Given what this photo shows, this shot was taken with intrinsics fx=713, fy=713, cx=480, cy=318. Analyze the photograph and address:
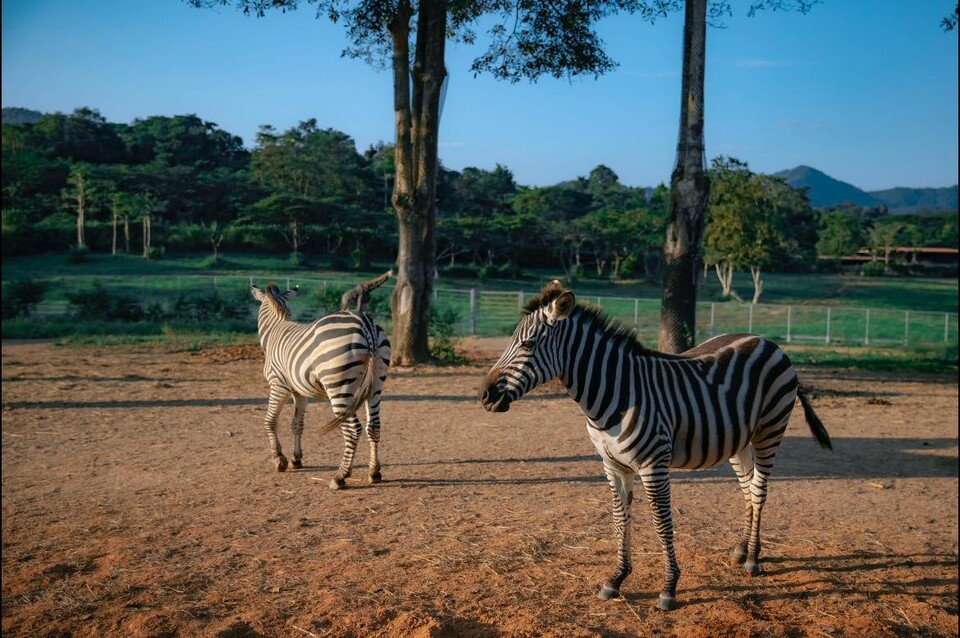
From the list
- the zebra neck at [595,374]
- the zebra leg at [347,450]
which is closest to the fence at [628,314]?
the zebra leg at [347,450]

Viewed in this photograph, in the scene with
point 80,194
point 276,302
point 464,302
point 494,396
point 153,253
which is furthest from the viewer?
point 80,194

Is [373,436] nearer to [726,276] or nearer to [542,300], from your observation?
[542,300]

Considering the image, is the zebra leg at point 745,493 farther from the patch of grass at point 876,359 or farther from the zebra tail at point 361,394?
the patch of grass at point 876,359

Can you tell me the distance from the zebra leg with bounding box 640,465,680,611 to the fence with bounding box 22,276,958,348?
14.2 m

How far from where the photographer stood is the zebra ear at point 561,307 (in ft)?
13.6

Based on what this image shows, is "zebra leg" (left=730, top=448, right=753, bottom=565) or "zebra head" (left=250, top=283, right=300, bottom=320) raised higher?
"zebra head" (left=250, top=283, right=300, bottom=320)

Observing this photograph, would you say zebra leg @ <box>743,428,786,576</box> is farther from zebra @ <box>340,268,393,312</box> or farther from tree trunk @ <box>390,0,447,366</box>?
tree trunk @ <box>390,0,447,366</box>

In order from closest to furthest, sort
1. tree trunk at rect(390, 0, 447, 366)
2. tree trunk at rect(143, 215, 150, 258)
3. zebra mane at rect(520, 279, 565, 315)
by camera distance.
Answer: zebra mane at rect(520, 279, 565, 315)
tree trunk at rect(390, 0, 447, 366)
tree trunk at rect(143, 215, 150, 258)

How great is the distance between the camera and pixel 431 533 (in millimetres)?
5602

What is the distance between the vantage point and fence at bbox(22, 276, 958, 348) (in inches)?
890

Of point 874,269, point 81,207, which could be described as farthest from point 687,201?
point 874,269

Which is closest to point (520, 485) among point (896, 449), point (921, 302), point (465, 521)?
point (465, 521)

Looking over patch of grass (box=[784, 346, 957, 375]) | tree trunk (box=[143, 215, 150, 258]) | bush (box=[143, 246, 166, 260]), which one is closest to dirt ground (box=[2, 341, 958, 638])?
patch of grass (box=[784, 346, 957, 375])

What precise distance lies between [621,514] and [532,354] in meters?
1.26
